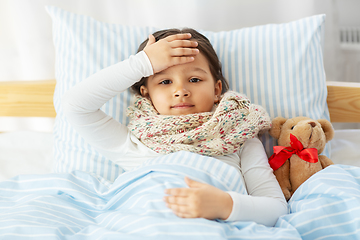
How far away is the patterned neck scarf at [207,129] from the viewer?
89 centimetres

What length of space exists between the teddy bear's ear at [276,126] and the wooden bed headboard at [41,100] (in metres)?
0.34

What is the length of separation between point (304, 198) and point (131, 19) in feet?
3.55

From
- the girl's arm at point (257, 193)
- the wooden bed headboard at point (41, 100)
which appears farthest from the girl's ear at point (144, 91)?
the wooden bed headboard at point (41, 100)

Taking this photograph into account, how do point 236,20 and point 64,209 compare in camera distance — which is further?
point 236,20

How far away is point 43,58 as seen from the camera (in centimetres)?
153

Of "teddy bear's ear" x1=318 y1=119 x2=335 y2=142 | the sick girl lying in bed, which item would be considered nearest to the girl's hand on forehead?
the sick girl lying in bed

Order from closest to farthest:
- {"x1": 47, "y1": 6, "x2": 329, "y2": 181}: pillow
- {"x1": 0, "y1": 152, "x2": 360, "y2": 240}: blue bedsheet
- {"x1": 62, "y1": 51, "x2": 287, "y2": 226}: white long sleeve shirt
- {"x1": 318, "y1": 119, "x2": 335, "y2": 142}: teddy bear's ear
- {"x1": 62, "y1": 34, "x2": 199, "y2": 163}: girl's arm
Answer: {"x1": 0, "y1": 152, "x2": 360, "y2": 240}: blue bedsheet, {"x1": 62, "y1": 51, "x2": 287, "y2": 226}: white long sleeve shirt, {"x1": 62, "y1": 34, "x2": 199, "y2": 163}: girl's arm, {"x1": 318, "y1": 119, "x2": 335, "y2": 142}: teddy bear's ear, {"x1": 47, "y1": 6, "x2": 329, "y2": 181}: pillow

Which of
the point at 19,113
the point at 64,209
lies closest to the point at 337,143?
the point at 64,209

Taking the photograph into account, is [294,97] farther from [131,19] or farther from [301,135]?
[131,19]

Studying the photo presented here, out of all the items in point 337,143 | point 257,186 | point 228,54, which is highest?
point 228,54

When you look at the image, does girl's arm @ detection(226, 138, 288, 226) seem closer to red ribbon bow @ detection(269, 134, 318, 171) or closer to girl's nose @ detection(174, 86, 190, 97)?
red ribbon bow @ detection(269, 134, 318, 171)

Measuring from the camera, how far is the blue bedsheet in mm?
624

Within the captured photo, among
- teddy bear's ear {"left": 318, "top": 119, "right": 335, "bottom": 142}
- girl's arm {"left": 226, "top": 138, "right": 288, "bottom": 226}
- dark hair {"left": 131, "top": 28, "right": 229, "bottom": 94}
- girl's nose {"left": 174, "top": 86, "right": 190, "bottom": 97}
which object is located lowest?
girl's arm {"left": 226, "top": 138, "right": 288, "bottom": 226}

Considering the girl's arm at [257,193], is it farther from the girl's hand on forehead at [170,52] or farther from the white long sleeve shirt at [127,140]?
the girl's hand on forehead at [170,52]
